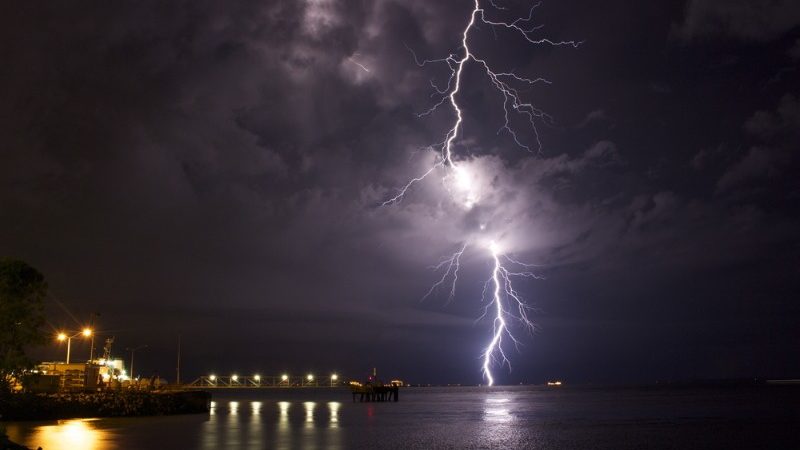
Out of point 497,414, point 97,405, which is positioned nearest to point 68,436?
point 97,405

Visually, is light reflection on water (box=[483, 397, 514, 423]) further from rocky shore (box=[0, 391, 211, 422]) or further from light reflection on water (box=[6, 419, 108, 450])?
light reflection on water (box=[6, 419, 108, 450])

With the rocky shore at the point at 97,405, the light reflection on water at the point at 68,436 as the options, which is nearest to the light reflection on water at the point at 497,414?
the rocky shore at the point at 97,405

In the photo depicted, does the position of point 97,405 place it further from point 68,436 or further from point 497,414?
point 497,414

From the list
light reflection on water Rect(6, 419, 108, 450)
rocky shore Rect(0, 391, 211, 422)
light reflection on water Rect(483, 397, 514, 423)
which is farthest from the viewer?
light reflection on water Rect(483, 397, 514, 423)

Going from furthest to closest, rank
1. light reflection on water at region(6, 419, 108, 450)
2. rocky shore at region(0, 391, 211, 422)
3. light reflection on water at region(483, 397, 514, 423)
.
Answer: light reflection on water at region(483, 397, 514, 423) → rocky shore at region(0, 391, 211, 422) → light reflection on water at region(6, 419, 108, 450)

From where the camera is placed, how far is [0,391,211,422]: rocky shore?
161 feet

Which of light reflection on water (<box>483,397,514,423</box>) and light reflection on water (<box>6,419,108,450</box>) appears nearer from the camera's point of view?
light reflection on water (<box>6,419,108,450</box>)

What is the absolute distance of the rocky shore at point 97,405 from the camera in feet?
161

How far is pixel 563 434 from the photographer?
45844mm

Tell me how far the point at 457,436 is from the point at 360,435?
630 centimetres

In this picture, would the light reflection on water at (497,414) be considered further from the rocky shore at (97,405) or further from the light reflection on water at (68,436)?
the light reflection on water at (68,436)

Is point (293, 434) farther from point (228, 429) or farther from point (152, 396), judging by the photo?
point (152, 396)

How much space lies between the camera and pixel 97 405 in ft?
181

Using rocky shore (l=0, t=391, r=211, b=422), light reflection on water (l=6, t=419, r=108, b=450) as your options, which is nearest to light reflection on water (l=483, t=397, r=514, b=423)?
rocky shore (l=0, t=391, r=211, b=422)
